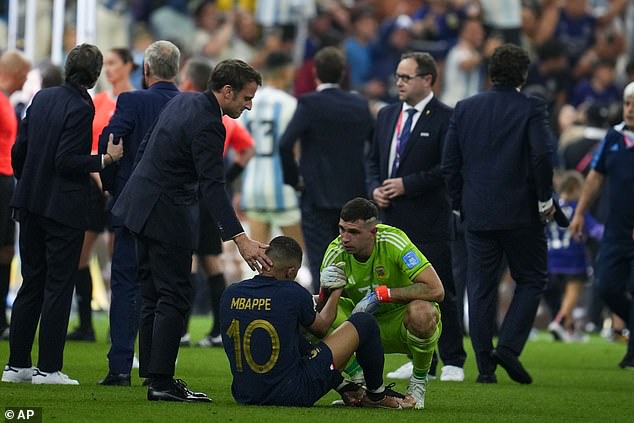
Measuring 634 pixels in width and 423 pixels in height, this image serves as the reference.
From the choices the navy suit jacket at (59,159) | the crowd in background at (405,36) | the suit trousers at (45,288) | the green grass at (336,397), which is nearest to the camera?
the green grass at (336,397)

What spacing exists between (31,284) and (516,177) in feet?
11.2

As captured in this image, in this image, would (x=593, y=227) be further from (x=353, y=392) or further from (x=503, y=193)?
(x=353, y=392)

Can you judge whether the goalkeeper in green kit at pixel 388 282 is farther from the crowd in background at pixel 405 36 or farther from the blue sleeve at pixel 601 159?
the crowd in background at pixel 405 36

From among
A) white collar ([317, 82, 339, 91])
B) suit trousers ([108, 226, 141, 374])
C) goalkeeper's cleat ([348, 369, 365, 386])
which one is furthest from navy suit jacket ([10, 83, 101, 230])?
white collar ([317, 82, 339, 91])

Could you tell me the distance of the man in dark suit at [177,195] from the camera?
848 centimetres

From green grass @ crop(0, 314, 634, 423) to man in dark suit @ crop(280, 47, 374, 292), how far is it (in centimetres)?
139

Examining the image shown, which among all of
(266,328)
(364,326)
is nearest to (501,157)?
(364,326)

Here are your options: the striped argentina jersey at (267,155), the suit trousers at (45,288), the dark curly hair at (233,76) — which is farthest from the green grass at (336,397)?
the striped argentina jersey at (267,155)

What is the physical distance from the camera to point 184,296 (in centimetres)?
871

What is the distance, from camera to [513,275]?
1112 cm

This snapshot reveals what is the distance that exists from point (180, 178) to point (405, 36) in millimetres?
14091

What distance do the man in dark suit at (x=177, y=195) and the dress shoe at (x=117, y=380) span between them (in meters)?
1.15

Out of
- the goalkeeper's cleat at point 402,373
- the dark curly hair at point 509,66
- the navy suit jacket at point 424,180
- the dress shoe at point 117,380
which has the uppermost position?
the dark curly hair at point 509,66

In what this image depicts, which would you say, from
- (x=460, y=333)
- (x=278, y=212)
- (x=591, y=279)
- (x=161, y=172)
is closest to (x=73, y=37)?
(x=278, y=212)
